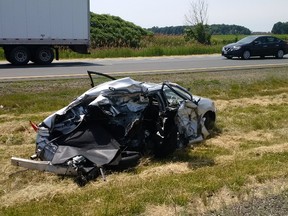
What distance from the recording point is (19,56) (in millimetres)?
23516

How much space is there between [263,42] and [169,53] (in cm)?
786

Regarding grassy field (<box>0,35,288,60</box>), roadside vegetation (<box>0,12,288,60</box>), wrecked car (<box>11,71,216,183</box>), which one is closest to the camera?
wrecked car (<box>11,71,216,183</box>)

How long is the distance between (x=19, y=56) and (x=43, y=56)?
4.21 feet

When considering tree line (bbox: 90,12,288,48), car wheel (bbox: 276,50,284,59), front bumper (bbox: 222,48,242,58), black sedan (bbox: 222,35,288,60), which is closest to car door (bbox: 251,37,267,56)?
black sedan (bbox: 222,35,288,60)

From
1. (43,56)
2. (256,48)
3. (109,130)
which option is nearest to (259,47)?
(256,48)

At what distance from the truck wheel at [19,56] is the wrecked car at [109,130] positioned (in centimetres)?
1691

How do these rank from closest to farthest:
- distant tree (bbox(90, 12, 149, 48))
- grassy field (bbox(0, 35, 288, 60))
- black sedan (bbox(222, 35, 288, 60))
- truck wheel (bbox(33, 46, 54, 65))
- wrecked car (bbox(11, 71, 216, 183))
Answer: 1. wrecked car (bbox(11, 71, 216, 183))
2. truck wheel (bbox(33, 46, 54, 65))
3. black sedan (bbox(222, 35, 288, 60))
4. grassy field (bbox(0, 35, 288, 60))
5. distant tree (bbox(90, 12, 149, 48))

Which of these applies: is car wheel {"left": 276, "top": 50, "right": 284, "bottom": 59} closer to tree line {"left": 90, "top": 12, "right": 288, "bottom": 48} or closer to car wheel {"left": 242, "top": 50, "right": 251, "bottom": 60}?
car wheel {"left": 242, "top": 50, "right": 251, "bottom": 60}

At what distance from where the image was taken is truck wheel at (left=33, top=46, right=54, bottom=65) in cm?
2403

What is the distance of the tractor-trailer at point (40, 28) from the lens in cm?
2334

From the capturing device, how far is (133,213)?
16.8 feet

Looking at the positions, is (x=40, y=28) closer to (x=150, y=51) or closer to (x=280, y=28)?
(x=150, y=51)

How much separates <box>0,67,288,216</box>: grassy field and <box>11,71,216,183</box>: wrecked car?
0.20 meters

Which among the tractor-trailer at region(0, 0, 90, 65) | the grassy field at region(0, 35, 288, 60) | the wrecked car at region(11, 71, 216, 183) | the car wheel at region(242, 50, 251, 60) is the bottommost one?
the grassy field at region(0, 35, 288, 60)
